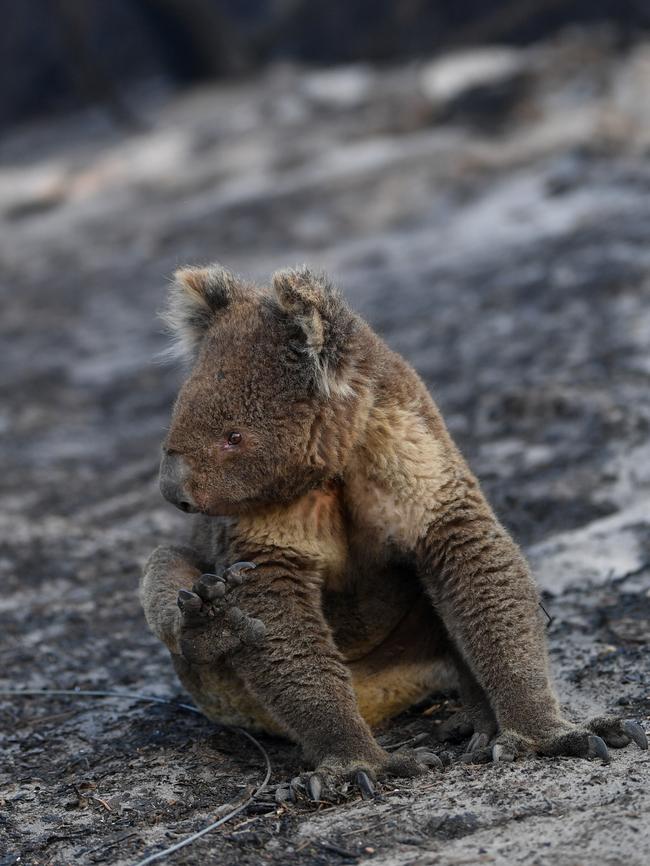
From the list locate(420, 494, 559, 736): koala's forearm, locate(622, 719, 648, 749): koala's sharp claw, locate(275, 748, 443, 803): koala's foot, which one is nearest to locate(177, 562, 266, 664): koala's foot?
locate(275, 748, 443, 803): koala's foot

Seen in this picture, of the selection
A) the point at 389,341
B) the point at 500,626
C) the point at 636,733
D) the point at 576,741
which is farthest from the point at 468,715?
the point at 389,341

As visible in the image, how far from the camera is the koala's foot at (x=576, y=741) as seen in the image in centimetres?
347

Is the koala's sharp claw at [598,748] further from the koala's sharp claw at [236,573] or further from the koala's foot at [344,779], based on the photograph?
the koala's sharp claw at [236,573]

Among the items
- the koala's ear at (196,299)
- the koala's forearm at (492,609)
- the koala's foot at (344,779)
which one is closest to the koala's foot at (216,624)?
the koala's foot at (344,779)

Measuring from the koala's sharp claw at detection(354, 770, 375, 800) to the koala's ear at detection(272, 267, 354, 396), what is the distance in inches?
44.3

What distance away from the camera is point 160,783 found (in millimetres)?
3848

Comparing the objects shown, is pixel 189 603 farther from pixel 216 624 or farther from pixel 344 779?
pixel 344 779

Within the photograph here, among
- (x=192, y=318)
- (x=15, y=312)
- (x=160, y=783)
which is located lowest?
(x=160, y=783)

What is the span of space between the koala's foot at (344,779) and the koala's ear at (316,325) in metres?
1.11

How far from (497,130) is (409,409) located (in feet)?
33.0

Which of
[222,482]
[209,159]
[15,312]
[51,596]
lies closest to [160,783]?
[222,482]

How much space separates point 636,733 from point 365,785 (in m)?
0.81

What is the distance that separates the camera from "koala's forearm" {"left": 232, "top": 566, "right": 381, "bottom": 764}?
3594 mm

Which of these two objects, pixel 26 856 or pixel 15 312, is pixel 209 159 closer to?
pixel 15 312
